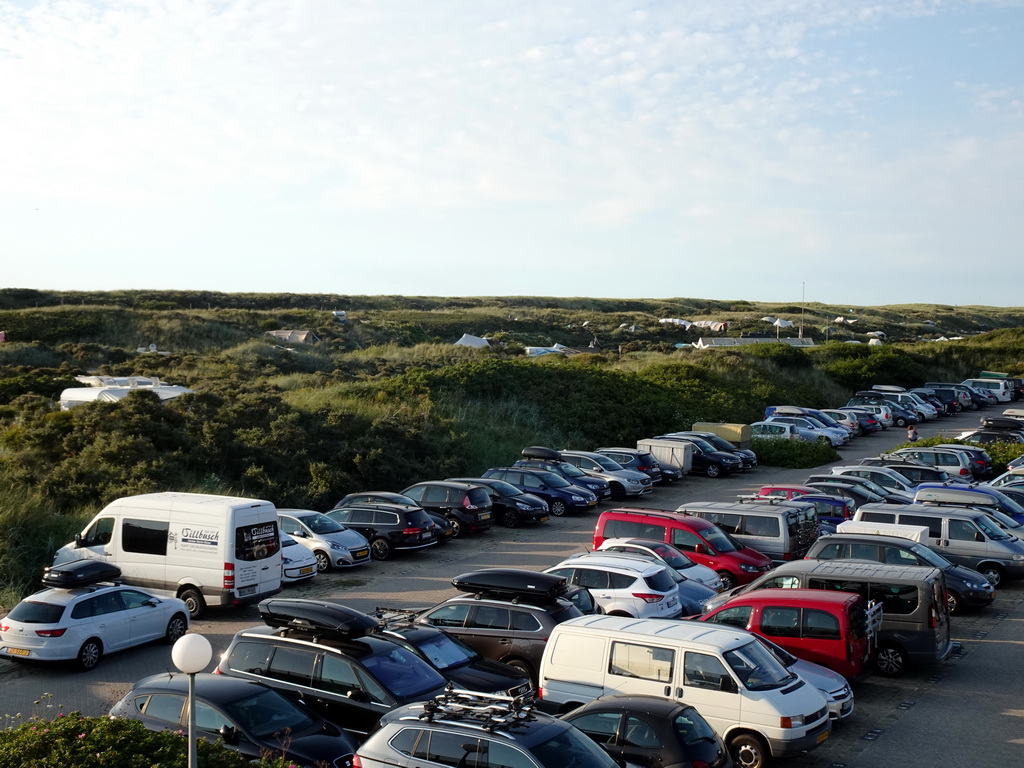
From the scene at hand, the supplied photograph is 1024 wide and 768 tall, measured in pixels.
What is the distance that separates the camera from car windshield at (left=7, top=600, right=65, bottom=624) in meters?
14.1

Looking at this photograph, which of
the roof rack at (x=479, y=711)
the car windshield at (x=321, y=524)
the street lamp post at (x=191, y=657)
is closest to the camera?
the street lamp post at (x=191, y=657)

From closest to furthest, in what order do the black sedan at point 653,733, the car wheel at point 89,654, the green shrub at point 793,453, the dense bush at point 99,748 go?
1. the dense bush at point 99,748
2. the black sedan at point 653,733
3. the car wheel at point 89,654
4. the green shrub at point 793,453

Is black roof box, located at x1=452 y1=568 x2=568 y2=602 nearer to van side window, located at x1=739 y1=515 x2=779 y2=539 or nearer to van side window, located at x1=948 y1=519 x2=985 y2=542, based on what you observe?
van side window, located at x1=739 y1=515 x2=779 y2=539

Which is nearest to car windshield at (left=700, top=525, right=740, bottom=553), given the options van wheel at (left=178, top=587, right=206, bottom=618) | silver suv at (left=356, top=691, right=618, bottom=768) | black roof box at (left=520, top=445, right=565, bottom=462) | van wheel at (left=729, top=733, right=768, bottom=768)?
van wheel at (left=729, top=733, right=768, bottom=768)

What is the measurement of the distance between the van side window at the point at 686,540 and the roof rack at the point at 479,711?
11492 mm

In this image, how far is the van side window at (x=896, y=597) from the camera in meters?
14.4

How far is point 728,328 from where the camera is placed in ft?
366

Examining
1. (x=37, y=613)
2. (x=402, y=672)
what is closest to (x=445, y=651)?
(x=402, y=672)

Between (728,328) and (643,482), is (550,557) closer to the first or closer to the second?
Answer: (643,482)

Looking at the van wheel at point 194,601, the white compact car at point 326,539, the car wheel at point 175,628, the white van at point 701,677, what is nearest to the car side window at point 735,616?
the white van at point 701,677

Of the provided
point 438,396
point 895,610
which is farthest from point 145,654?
point 438,396

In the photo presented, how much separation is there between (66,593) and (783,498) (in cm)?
1684

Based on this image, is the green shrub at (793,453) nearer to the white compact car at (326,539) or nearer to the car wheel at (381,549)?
the car wheel at (381,549)

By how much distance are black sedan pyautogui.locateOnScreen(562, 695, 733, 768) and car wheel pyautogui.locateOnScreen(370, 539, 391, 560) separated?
1307 centimetres
